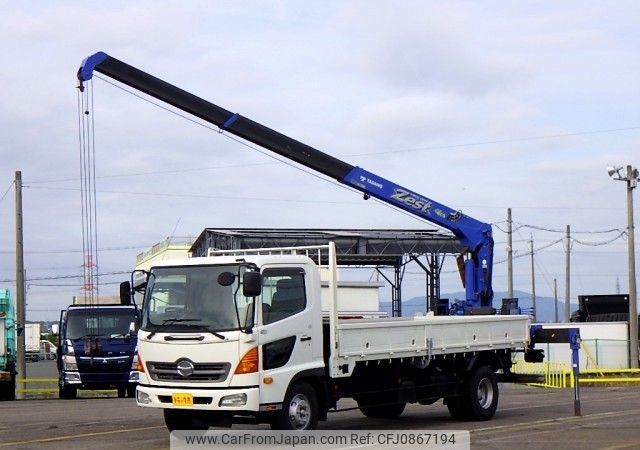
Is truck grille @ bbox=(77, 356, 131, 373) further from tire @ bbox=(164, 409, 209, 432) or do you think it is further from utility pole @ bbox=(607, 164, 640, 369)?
utility pole @ bbox=(607, 164, 640, 369)

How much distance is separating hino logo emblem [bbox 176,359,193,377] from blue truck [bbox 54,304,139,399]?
1305 centimetres

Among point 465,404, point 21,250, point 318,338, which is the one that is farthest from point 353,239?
point 318,338

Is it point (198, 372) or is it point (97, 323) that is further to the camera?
point (97, 323)

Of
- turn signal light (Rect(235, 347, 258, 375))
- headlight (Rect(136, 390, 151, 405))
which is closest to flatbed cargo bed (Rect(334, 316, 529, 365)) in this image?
turn signal light (Rect(235, 347, 258, 375))

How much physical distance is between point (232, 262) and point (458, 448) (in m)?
3.72

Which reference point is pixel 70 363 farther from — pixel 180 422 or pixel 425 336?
pixel 425 336

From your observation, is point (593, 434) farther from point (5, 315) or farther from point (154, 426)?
point (5, 315)

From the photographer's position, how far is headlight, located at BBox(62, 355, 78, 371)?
26.2m

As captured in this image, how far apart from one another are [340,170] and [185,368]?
12.0 m

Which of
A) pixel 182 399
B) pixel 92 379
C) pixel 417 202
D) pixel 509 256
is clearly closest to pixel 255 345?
pixel 182 399

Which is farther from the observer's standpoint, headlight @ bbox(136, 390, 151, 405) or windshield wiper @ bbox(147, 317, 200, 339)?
headlight @ bbox(136, 390, 151, 405)

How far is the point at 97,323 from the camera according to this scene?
86.9 ft

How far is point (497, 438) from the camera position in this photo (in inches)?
570

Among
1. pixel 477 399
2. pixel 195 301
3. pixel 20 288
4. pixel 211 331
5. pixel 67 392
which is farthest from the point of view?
pixel 20 288
